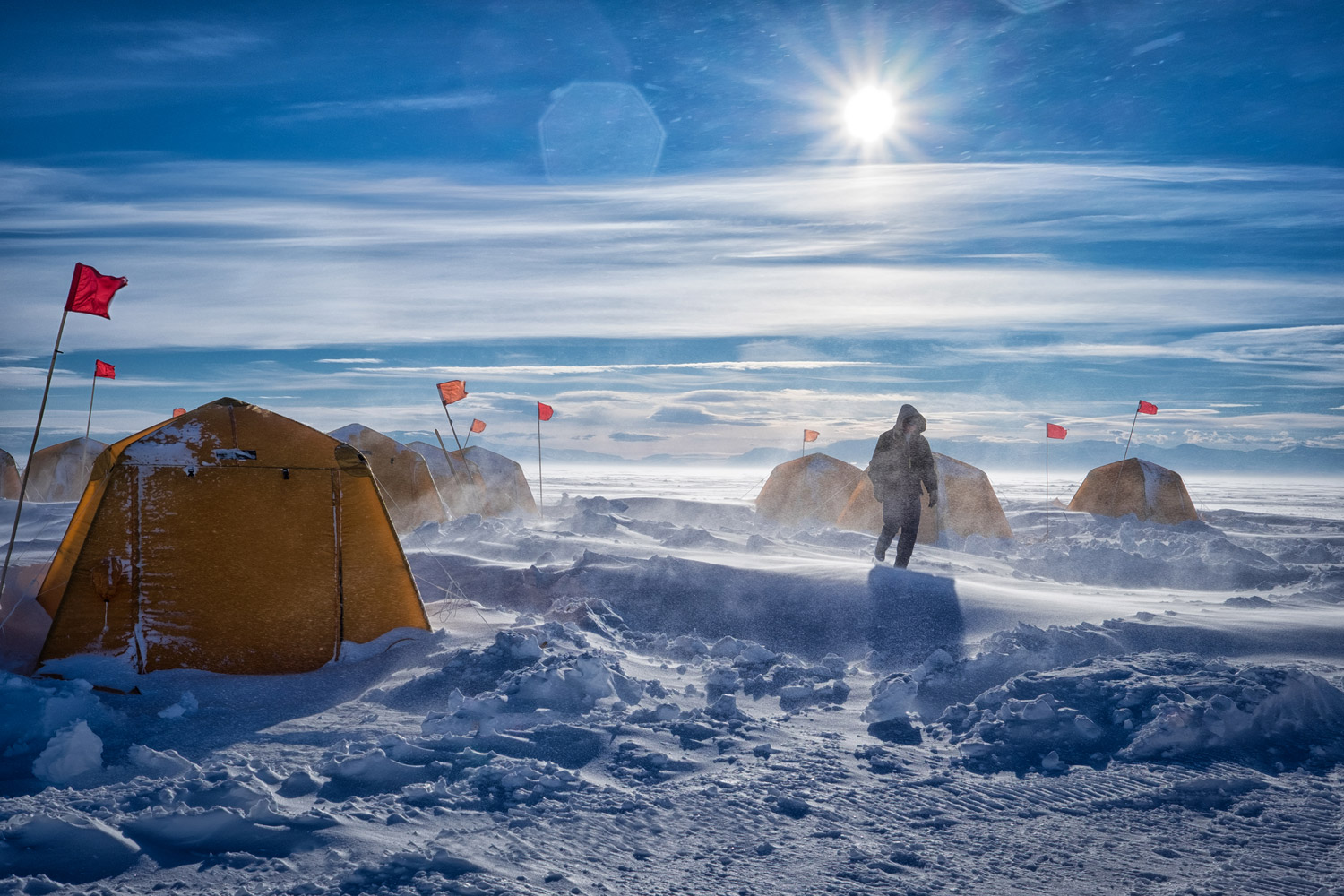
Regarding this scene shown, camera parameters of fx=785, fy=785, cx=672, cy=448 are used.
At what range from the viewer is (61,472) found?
23.4 m

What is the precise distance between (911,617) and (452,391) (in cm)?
955

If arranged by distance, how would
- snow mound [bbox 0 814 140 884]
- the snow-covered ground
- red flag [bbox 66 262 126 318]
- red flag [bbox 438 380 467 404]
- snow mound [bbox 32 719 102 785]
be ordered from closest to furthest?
snow mound [bbox 0 814 140 884], the snow-covered ground, snow mound [bbox 32 719 102 785], red flag [bbox 66 262 126 318], red flag [bbox 438 380 467 404]

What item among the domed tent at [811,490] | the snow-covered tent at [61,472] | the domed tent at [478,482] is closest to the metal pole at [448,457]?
the domed tent at [478,482]

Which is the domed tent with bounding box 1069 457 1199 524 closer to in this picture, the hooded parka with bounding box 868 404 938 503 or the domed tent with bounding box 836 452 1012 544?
the domed tent with bounding box 836 452 1012 544

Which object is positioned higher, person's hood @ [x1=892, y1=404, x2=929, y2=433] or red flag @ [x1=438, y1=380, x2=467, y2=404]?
red flag @ [x1=438, y1=380, x2=467, y2=404]

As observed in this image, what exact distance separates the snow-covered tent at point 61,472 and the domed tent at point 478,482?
12337 millimetres

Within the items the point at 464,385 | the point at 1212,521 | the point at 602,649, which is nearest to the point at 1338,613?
the point at 602,649

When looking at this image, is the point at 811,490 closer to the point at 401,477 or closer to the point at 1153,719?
the point at 401,477

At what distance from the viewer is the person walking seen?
911cm

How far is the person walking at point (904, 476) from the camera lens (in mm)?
9109

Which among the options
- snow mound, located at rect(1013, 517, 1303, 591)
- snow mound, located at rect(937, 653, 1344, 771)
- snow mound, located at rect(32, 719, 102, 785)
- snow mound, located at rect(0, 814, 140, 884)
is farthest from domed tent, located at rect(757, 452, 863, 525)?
snow mound, located at rect(0, 814, 140, 884)

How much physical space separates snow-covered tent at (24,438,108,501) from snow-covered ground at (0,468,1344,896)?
22029 millimetres

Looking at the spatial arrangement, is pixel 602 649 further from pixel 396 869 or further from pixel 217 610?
pixel 396 869

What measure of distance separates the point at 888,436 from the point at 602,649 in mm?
5059
